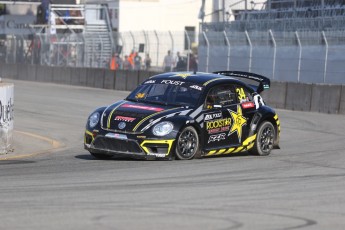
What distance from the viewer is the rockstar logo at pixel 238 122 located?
1445 centimetres

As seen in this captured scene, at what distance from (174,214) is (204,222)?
476mm

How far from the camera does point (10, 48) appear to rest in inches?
1943

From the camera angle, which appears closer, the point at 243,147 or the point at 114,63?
the point at 243,147

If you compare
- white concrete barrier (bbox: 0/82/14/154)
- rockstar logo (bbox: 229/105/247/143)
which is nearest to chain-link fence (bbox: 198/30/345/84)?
rockstar logo (bbox: 229/105/247/143)

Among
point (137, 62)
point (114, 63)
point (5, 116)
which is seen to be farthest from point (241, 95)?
point (114, 63)

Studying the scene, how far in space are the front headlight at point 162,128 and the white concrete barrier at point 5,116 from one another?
2.91 metres

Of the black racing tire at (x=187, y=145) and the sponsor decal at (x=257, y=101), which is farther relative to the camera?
the sponsor decal at (x=257, y=101)

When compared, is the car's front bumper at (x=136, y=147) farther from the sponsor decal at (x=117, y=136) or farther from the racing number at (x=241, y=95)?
the racing number at (x=241, y=95)

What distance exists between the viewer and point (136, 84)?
34.9 meters

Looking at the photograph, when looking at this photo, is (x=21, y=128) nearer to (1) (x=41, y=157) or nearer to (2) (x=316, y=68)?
(1) (x=41, y=157)

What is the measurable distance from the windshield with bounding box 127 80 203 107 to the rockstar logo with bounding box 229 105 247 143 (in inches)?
27.8

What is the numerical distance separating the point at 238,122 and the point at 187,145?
50.2 inches

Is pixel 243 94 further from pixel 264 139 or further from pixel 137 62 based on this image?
pixel 137 62

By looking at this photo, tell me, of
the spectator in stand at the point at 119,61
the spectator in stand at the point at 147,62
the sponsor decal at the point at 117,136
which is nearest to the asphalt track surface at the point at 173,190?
the sponsor decal at the point at 117,136
